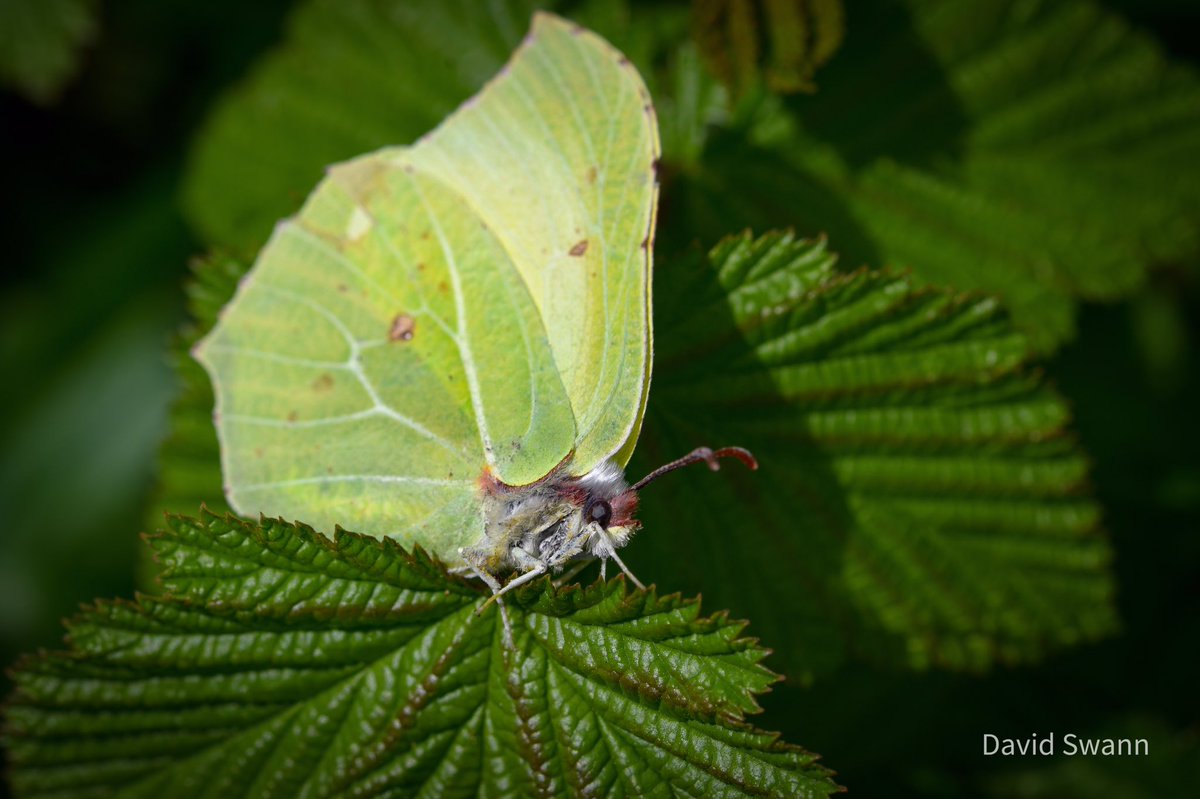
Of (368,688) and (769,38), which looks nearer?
(368,688)

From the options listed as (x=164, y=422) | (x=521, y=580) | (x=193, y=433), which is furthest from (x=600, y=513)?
(x=164, y=422)

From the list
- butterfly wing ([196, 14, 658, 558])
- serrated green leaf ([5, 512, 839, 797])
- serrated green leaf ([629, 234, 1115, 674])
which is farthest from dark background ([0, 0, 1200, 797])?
butterfly wing ([196, 14, 658, 558])

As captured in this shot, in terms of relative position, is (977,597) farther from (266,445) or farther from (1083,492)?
(266,445)

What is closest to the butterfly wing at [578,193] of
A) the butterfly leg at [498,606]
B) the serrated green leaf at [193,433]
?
the butterfly leg at [498,606]

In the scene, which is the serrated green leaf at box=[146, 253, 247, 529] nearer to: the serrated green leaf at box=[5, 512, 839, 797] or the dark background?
the serrated green leaf at box=[5, 512, 839, 797]

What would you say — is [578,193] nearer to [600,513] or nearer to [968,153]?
[600,513]

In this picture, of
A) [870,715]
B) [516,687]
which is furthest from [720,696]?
[870,715]

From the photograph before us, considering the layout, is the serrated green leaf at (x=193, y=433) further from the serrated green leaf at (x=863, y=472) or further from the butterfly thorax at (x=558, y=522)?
the serrated green leaf at (x=863, y=472)

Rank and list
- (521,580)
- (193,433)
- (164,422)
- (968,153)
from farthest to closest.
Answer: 1. (164,422)
2. (968,153)
3. (193,433)
4. (521,580)
